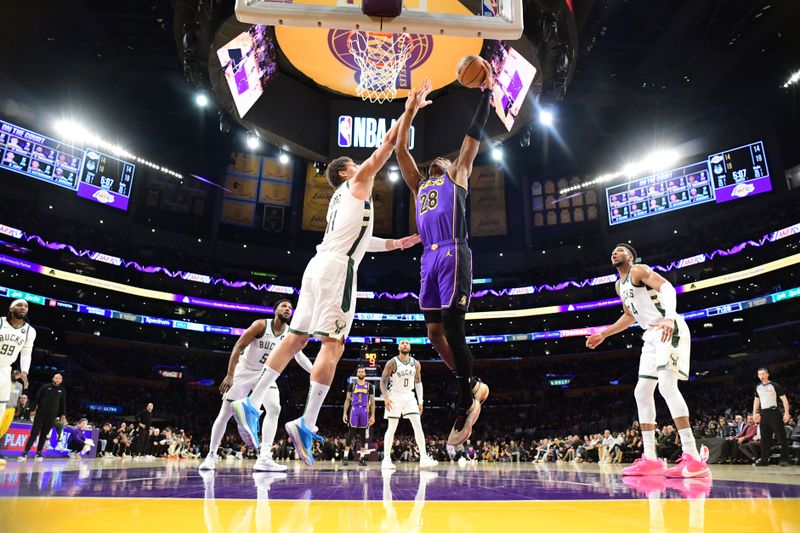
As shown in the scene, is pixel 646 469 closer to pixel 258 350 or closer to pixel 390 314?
pixel 258 350

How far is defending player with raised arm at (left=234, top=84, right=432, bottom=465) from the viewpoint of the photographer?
4.30 m

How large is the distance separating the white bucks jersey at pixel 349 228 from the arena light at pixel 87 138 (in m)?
26.7

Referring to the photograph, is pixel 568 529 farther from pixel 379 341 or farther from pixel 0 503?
pixel 379 341

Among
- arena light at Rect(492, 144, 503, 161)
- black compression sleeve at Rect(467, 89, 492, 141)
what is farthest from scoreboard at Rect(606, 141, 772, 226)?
black compression sleeve at Rect(467, 89, 492, 141)

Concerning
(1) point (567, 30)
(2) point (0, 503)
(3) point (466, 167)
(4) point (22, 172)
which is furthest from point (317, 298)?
(4) point (22, 172)

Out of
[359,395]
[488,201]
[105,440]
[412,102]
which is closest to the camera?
[412,102]

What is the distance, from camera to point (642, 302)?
5.86 meters

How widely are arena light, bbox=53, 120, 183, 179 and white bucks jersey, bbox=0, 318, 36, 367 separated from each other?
74.4ft

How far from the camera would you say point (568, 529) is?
1.88 m

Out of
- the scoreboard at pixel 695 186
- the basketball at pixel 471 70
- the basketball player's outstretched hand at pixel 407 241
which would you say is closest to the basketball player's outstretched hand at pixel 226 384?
the basketball player's outstretched hand at pixel 407 241

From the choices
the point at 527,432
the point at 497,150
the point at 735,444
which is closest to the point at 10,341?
the point at 497,150

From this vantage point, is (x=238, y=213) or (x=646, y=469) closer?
(x=646, y=469)

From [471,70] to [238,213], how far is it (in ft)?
97.9

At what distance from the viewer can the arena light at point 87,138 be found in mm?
25703
